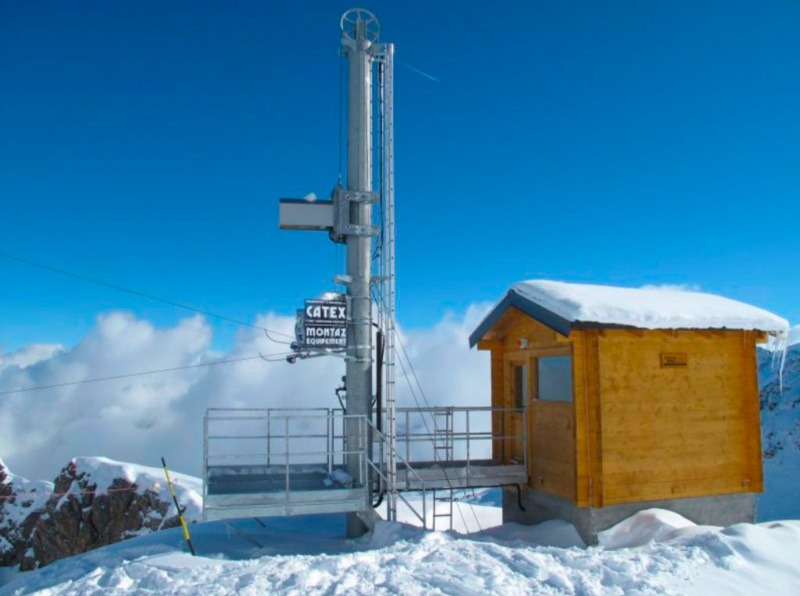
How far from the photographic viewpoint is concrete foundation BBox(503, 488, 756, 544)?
10641 mm

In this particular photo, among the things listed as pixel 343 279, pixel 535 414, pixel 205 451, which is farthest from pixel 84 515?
pixel 535 414

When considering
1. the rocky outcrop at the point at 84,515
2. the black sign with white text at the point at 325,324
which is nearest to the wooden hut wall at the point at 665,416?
the black sign with white text at the point at 325,324

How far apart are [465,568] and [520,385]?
645cm

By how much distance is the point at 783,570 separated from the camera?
8102 mm

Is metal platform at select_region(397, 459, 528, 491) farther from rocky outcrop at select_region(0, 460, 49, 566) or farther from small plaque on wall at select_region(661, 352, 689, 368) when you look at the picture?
rocky outcrop at select_region(0, 460, 49, 566)

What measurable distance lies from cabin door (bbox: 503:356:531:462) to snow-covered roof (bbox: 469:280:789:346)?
1361mm

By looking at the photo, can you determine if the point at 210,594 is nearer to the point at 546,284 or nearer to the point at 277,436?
the point at 277,436

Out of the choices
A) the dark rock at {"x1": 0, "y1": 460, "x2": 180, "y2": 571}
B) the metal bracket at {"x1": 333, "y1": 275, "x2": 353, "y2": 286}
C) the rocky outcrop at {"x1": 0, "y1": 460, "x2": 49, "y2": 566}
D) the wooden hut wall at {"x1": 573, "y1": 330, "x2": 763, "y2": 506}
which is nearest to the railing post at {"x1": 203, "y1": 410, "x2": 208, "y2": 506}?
the metal bracket at {"x1": 333, "y1": 275, "x2": 353, "y2": 286}

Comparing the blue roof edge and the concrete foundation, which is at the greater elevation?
the blue roof edge

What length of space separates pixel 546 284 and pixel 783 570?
603 centimetres

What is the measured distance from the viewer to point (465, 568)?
776 centimetres

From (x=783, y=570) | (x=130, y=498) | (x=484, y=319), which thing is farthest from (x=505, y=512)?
(x=130, y=498)

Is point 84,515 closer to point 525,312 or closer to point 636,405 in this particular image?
point 525,312

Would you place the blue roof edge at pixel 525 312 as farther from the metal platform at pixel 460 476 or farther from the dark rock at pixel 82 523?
the dark rock at pixel 82 523
